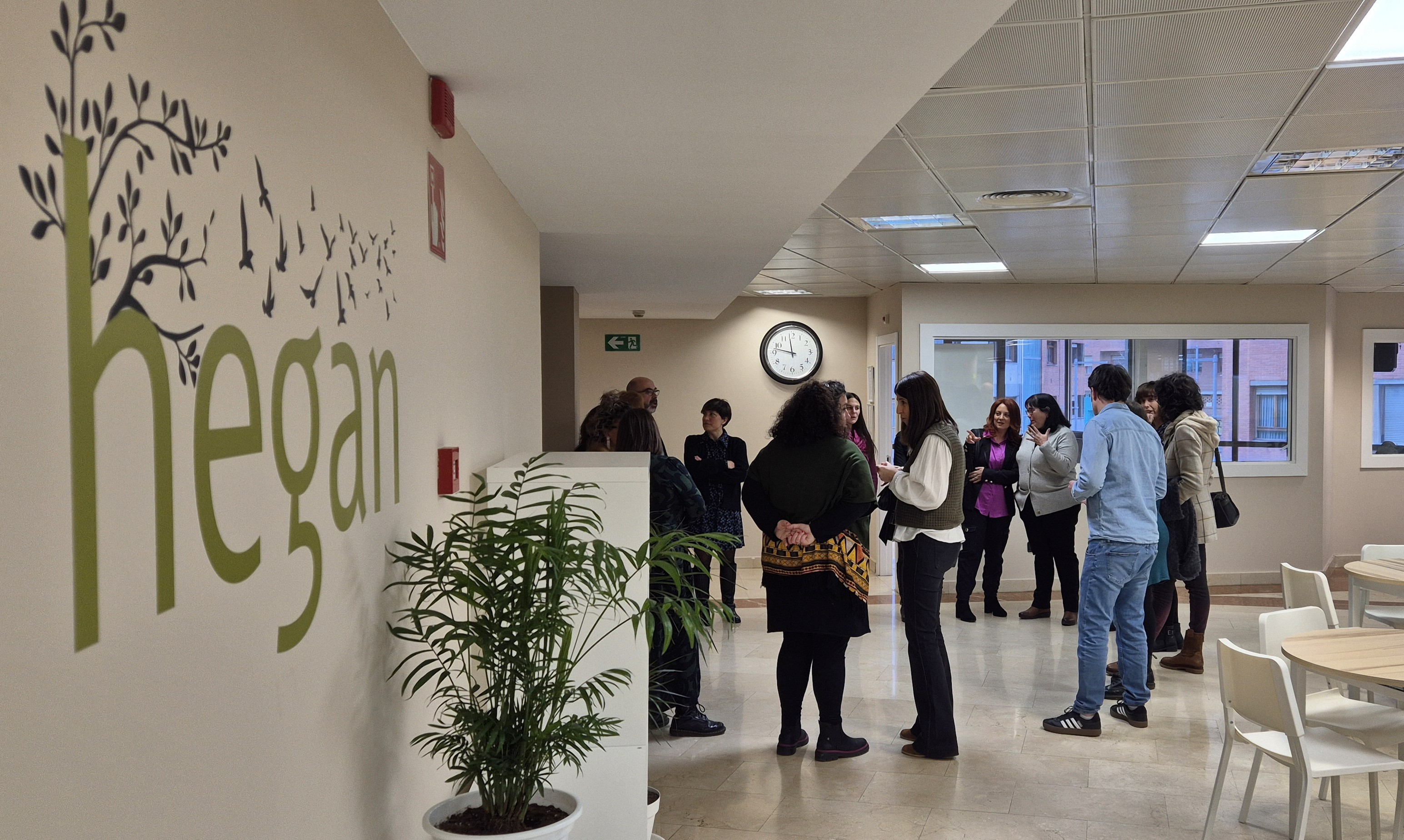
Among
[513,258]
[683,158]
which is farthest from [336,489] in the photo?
[513,258]

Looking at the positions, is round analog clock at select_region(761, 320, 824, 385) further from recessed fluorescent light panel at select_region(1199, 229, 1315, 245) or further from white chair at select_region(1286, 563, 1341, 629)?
white chair at select_region(1286, 563, 1341, 629)

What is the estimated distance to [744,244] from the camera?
4.80m

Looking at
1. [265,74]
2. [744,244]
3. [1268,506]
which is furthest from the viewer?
[1268,506]

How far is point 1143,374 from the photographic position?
854 centimetres

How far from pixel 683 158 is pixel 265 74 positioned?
6.02 ft

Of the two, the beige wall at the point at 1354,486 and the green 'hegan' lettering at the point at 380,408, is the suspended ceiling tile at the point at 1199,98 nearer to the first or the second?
the green 'hegan' lettering at the point at 380,408

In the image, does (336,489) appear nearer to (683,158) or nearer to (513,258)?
(683,158)

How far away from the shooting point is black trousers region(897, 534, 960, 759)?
401 cm

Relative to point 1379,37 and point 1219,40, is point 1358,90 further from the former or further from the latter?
point 1219,40

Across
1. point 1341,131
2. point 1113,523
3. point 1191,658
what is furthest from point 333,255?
point 1191,658

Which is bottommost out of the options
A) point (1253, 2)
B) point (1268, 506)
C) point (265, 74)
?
point (1268, 506)

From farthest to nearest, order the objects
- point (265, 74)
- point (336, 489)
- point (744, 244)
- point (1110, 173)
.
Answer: point (744, 244) → point (1110, 173) → point (336, 489) → point (265, 74)

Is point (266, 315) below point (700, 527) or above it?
above

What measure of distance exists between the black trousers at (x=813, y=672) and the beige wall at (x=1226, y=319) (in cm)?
451
